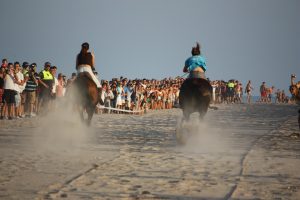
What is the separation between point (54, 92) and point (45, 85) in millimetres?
1318

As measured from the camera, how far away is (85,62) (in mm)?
15570

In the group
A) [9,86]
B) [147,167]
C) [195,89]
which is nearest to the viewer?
[147,167]

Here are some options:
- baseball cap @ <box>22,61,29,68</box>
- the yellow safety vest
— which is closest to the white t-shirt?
baseball cap @ <box>22,61,29,68</box>

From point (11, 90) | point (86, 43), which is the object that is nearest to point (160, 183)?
point (86, 43)

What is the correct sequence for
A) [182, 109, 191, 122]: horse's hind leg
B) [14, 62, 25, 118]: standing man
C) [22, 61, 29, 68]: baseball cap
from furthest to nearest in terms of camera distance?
[22, 61, 29, 68]: baseball cap
[14, 62, 25, 118]: standing man
[182, 109, 191, 122]: horse's hind leg

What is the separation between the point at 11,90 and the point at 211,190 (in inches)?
593

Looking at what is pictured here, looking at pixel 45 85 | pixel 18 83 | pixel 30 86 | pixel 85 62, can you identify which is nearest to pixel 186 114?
pixel 85 62

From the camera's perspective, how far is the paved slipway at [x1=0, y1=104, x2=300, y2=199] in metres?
7.16

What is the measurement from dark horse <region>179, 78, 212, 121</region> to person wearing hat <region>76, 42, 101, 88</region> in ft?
9.59

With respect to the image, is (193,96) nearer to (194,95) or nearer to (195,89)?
(194,95)

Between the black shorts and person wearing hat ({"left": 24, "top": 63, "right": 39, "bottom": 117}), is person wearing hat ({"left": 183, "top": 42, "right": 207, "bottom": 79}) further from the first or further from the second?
person wearing hat ({"left": 24, "top": 63, "right": 39, "bottom": 117})

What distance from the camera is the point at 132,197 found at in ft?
22.3

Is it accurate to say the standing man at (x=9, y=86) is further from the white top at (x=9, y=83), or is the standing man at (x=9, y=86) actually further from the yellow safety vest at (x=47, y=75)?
the yellow safety vest at (x=47, y=75)

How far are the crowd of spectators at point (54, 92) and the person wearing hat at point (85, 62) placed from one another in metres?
0.57
